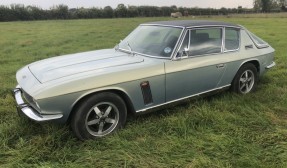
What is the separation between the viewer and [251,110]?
4.68 metres

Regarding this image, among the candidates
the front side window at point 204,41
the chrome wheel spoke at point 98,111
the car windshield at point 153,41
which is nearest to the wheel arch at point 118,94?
the chrome wheel spoke at point 98,111

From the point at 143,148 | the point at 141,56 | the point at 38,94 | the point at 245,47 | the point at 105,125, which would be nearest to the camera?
the point at 38,94

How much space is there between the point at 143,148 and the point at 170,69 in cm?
121

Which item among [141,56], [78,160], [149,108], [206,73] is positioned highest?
[141,56]

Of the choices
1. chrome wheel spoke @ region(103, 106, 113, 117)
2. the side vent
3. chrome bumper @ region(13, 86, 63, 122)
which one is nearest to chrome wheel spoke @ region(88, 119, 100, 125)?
chrome wheel spoke @ region(103, 106, 113, 117)

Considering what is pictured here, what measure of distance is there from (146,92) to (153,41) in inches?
40.9

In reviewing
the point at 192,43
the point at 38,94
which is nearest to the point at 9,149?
the point at 38,94

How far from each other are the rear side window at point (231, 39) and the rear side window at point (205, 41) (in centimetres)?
15

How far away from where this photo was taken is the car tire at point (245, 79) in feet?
17.4

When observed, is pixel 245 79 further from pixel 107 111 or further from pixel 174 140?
pixel 107 111

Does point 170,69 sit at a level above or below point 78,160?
above

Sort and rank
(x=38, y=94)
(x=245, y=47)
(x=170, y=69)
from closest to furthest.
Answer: (x=38, y=94)
(x=170, y=69)
(x=245, y=47)

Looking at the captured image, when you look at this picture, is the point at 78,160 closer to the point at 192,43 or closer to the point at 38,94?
the point at 38,94

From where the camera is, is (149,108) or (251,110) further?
(251,110)
